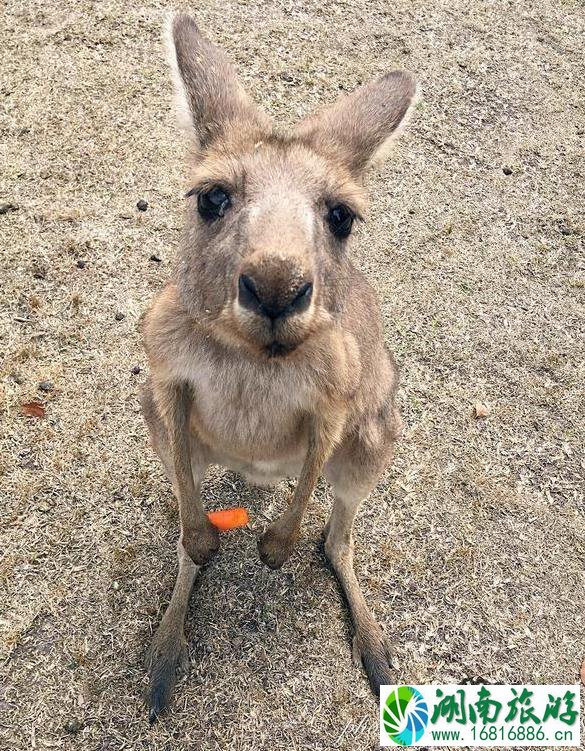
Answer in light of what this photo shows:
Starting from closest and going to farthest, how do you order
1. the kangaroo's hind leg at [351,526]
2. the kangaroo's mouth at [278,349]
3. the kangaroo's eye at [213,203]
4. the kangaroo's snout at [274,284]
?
the kangaroo's snout at [274,284], the kangaroo's mouth at [278,349], the kangaroo's eye at [213,203], the kangaroo's hind leg at [351,526]

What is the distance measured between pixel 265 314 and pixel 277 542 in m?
1.08

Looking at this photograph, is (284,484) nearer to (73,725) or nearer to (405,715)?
(405,715)

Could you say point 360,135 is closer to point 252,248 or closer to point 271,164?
point 271,164

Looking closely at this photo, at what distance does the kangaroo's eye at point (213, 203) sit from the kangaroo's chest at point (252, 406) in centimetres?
44

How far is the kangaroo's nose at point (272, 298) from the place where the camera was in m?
1.66

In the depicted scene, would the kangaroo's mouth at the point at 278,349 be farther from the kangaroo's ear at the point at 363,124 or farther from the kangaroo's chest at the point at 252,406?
the kangaroo's ear at the point at 363,124

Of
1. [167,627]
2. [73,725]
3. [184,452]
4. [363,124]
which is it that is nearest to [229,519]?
[167,627]

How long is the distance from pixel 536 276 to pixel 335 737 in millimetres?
2722

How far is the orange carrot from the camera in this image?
2.99 meters

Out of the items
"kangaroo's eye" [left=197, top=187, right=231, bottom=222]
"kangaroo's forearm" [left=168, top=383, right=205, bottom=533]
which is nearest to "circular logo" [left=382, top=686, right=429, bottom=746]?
"kangaroo's forearm" [left=168, top=383, right=205, bottom=533]

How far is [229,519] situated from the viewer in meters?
2.99

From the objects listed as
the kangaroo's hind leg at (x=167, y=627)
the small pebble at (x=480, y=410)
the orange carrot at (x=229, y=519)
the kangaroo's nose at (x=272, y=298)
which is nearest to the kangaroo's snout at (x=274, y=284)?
the kangaroo's nose at (x=272, y=298)

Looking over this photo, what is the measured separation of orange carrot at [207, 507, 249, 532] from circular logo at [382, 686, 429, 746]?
882 millimetres

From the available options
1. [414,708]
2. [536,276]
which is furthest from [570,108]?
[414,708]
